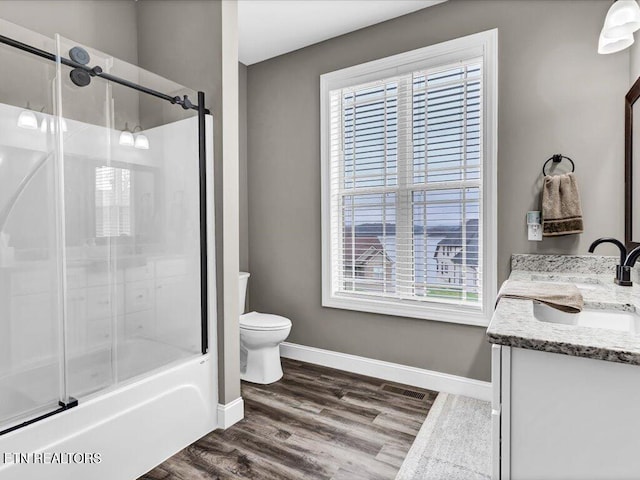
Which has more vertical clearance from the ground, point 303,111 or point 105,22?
→ point 105,22

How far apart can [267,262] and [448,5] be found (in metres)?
2.43

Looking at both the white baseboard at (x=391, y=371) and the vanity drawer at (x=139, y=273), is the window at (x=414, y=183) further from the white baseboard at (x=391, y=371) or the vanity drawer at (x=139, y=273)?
the vanity drawer at (x=139, y=273)

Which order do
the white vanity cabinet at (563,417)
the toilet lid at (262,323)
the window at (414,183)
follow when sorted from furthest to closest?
the toilet lid at (262,323), the window at (414,183), the white vanity cabinet at (563,417)

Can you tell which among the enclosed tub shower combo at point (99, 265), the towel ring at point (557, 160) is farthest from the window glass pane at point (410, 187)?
the enclosed tub shower combo at point (99, 265)

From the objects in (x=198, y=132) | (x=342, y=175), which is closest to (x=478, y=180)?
(x=342, y=175)

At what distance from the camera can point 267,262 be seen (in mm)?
3342

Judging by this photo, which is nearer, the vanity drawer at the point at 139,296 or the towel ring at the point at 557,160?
the vanity drawer at the point at 139,296

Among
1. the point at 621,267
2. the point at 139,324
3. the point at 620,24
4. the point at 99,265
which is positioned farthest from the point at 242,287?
the point at 620,24

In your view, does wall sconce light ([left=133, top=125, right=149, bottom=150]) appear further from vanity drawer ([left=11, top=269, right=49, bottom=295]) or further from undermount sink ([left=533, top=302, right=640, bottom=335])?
undermount sink ([left=533, top=302, right=640, bottom=335])

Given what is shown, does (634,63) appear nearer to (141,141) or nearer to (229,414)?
(141,141)

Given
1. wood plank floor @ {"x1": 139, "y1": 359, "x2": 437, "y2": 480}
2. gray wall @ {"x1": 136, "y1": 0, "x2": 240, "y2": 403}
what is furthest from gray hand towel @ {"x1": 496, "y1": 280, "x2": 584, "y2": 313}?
gray wall @ {"x1": 136, "y1": 0, "x2": 240, "y2": 403}

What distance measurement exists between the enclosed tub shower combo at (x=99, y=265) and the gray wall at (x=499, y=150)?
45.6 inches

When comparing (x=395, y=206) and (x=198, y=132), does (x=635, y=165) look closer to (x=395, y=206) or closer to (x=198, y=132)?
(x=395, y=206)

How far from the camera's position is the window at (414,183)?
2416 mm
